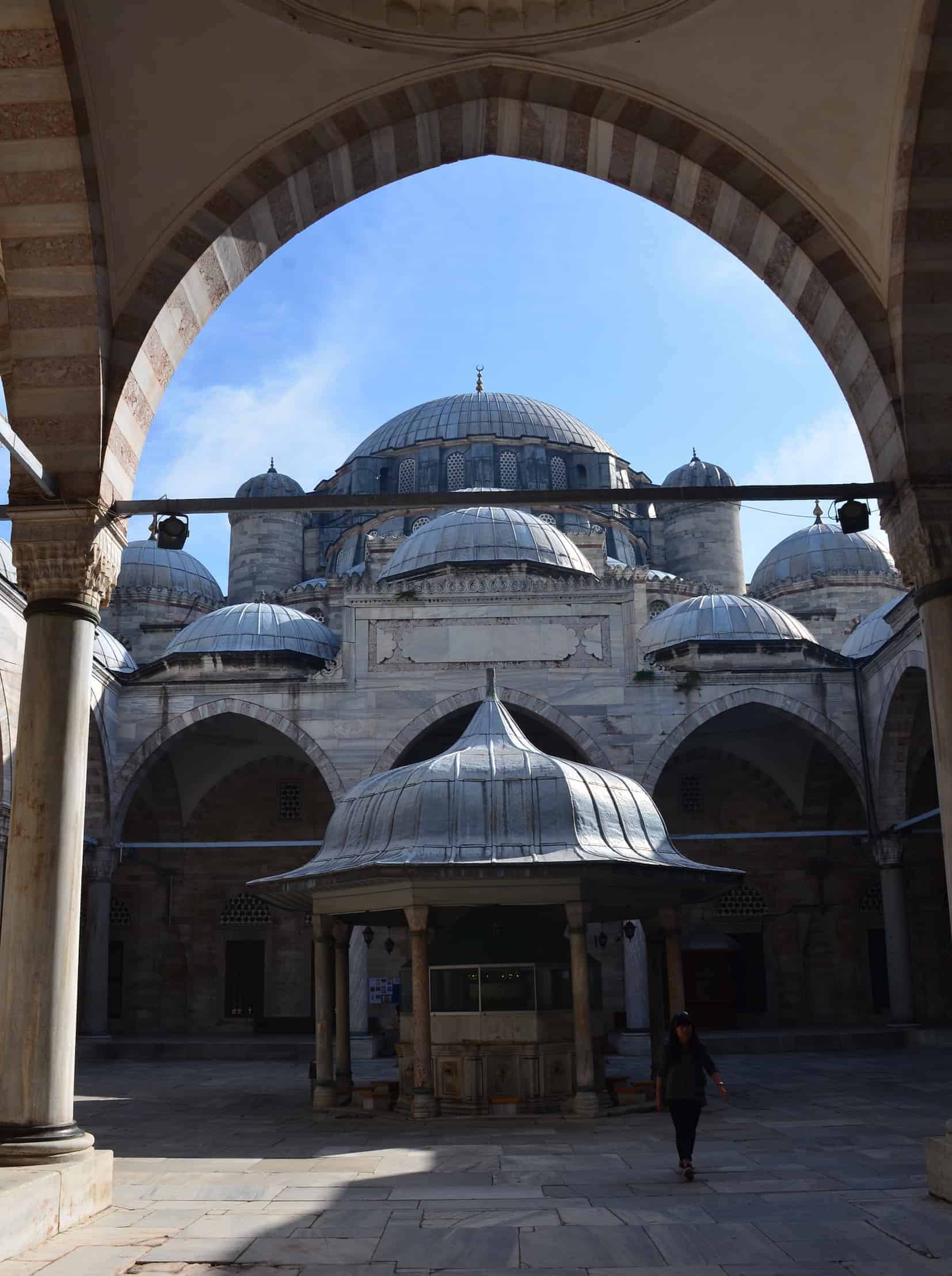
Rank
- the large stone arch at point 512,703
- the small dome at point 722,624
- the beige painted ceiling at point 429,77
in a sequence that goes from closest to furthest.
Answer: the beige painted ceiling at point 429,77, the large stone arch at point 512,703, the small dome at point 722,624

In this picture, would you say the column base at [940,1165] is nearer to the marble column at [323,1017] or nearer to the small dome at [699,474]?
the marble column at [323,1017]

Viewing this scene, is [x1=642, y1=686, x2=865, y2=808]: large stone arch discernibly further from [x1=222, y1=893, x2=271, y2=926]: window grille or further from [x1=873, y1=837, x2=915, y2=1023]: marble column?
[x1=222, y1=893, x2=271, y2=926]: window grille

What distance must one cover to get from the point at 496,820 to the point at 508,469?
21579 millimetres

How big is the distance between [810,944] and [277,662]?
10.9 m

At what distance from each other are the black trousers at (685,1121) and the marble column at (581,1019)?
266cm

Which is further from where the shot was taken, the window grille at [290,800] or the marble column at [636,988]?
the window grille at [290,800]

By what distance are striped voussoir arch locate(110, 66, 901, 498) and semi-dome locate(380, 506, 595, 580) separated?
15.9 metres

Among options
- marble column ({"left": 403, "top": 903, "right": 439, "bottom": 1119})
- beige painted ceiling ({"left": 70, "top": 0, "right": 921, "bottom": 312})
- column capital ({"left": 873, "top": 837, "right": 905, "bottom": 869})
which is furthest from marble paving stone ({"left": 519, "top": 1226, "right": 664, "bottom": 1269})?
column capital ({"left": 873, "top": 837, "right": 905, "bottom": 869})

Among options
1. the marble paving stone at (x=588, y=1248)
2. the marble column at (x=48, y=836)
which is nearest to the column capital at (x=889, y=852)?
the marble paving stone at (x=588, y=1248)

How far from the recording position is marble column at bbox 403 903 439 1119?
30.7ft

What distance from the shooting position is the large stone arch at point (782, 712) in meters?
19.4

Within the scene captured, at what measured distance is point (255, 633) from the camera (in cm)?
2264

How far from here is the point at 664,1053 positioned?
698 centimetres

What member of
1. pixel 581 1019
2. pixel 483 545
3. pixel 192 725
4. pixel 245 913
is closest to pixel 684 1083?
pixel 581 1019
